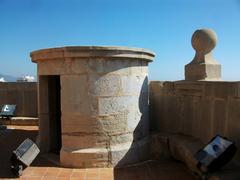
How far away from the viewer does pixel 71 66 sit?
5.81 m

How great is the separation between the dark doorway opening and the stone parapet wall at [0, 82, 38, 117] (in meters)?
3.67

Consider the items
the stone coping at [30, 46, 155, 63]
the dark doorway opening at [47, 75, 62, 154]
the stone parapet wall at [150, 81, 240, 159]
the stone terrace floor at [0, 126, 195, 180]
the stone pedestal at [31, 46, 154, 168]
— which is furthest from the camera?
the dark doorway opening at [47, 75, 62, 154]

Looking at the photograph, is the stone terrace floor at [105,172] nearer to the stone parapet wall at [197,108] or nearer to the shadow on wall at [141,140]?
the shadow on wall at [141,140]

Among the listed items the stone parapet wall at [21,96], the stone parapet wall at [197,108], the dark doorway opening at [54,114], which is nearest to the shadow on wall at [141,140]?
the stone parapet wall at [197,108]

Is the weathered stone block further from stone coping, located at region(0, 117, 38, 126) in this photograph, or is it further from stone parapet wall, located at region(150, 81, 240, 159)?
stone coping, located at region(0, 117, 38, 126)

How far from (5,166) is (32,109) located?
206 inches

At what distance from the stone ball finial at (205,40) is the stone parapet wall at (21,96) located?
7019mm

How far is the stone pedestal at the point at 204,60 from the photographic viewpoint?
19.4 feet

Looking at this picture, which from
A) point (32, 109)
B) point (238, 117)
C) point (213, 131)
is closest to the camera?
point (238, 117)

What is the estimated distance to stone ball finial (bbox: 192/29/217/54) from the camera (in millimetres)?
6035

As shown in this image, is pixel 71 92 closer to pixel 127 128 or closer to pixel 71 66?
pixel 71 66

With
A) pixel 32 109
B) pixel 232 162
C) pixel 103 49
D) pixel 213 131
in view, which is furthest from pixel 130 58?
pixel 32 109

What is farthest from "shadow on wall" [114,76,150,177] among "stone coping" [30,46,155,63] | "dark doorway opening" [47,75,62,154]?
"dark doorway opening" [47,75,62,154]

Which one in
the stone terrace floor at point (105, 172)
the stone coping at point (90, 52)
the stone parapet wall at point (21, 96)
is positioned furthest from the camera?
the stone parapet wall at point (21, 96)
